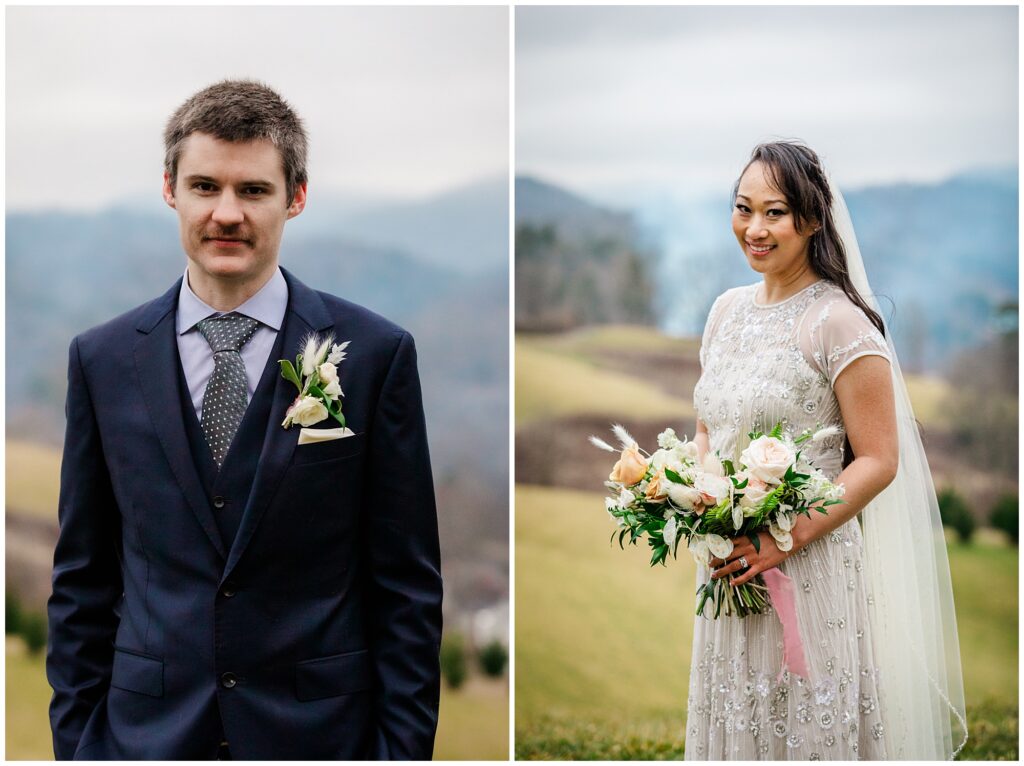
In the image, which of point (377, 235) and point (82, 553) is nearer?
point (82, 553)

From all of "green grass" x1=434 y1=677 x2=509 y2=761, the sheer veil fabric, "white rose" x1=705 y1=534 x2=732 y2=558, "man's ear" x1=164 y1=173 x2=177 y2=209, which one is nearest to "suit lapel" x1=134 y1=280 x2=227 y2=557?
"man's ear" x1=164 y1=173 x2=177 y2=209

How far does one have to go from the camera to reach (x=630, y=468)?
2.79 metres

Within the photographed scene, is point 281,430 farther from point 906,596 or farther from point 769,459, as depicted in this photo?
point 906,596

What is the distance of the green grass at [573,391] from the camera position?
5105 mm

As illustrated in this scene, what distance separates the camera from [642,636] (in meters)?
5.10

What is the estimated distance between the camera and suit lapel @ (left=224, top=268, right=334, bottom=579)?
2322mm

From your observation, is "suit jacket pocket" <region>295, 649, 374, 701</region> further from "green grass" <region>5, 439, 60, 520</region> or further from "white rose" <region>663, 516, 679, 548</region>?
"green grass" <region>5, 439, 60, 520</region>

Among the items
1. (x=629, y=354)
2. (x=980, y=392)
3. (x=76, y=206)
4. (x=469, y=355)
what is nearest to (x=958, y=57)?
(x=980, y=392)

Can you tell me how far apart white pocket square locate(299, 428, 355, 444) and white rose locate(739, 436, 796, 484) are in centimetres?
101

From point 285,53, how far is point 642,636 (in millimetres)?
3112

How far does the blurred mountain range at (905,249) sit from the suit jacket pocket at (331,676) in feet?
9.75

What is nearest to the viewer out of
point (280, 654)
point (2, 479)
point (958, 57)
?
point (280, 654)

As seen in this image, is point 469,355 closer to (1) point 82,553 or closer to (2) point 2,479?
(2) point 2,479

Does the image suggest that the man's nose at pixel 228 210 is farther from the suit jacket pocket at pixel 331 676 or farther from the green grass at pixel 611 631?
the green grass at pixel 611 631
